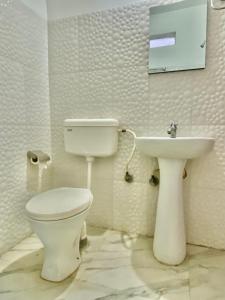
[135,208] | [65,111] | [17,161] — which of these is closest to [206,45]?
[65,111]

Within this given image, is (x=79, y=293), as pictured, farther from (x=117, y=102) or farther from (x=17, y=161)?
(x=117, y=102)

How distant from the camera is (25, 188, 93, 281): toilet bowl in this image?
40.7 inches

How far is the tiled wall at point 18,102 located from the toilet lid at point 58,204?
32 centimetres

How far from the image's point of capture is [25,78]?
1.50m

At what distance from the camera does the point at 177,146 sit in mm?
1143

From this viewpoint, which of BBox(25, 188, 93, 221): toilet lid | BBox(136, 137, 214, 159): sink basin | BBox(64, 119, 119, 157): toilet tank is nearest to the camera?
BBox(25, 188, 93, 221): toilet lid

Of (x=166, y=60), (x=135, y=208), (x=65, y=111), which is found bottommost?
(x=135, y=208)

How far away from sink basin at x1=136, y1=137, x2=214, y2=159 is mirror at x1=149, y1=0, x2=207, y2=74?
20.6 inches

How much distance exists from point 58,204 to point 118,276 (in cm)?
52

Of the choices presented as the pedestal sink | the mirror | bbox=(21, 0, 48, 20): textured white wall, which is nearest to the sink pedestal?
the pedestal sink

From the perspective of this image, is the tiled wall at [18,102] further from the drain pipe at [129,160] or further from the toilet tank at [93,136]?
the drain pipe at [129,160]

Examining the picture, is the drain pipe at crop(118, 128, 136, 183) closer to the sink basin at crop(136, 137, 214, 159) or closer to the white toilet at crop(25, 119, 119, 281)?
the white toilet at crop(25, 119, 119, 281)

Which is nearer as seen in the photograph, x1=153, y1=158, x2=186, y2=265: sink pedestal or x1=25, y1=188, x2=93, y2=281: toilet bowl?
x1=25, y1=188, x2=93, y2=281: toilet bowl

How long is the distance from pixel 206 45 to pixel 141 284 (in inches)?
56.0
